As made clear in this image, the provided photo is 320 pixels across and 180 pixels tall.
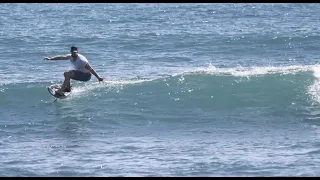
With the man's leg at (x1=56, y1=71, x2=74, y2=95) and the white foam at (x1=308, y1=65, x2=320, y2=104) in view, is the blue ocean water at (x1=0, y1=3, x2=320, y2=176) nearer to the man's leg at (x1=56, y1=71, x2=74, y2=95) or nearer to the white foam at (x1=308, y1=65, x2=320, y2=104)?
the white foam at (x1=308, y1=65, x2=320, y2=104)

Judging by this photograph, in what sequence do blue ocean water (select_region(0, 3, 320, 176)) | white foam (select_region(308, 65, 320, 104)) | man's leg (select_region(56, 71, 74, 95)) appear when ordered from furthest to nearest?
white foam (select_region(308, 65, 320, 104)), man's leg (select_region(56, 71, 74, 95)), blue ocean water (select_region(0, 3, 320, 176))

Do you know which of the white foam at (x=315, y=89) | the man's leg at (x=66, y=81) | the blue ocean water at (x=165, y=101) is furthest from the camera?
the white foam at (x=315, y=89)

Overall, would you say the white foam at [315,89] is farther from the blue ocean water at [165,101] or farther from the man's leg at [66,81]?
the man's leg at [66,81]

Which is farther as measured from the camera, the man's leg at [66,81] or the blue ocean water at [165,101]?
the man's leg at [66,81]

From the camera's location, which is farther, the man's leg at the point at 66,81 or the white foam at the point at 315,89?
the white foam at the point at 315,89

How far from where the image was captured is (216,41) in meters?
28.1

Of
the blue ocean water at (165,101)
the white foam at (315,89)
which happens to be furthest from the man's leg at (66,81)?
the white foam at (315,89)

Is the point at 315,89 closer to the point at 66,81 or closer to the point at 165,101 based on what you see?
the point at 165,101

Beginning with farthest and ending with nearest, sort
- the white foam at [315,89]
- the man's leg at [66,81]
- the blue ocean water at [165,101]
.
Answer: the white foam at [315,89]
the man's leg at [66,81]
the blue ocean water at [165,101]

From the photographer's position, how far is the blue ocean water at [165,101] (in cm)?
1298

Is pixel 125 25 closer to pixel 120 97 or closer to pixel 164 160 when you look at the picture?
pixel 120 97

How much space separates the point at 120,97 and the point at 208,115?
2.33 m

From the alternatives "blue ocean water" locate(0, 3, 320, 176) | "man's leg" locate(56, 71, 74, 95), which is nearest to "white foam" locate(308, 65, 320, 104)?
"blue ocean water" locate(0, 3, 320, 176)

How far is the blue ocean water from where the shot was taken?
1298cm
